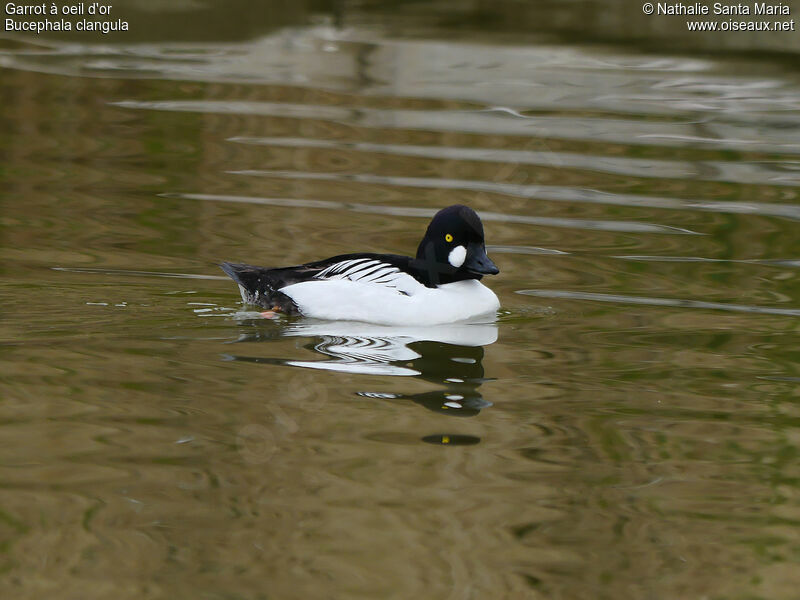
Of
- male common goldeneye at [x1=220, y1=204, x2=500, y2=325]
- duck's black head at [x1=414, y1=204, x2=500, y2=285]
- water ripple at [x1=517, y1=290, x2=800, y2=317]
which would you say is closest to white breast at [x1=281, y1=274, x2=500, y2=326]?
male common goldeneye at [x1=220, y1=204, x2=500, y2=325]

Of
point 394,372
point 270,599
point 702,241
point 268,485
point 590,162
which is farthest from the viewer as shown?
point 590,162

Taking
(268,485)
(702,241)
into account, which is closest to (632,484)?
(268,485)

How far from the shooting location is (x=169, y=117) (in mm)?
14742

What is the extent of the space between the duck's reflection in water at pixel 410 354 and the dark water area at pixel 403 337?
27mm

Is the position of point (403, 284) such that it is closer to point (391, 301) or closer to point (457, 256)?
point (391, 301)

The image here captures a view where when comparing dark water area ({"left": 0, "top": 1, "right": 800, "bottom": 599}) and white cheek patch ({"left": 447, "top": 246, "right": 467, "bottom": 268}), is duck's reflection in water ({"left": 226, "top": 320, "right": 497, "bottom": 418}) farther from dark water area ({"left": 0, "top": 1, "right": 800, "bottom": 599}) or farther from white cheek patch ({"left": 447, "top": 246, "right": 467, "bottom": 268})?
white cheek patch ({"left": 447, "top": 246, "right": 467, "bottom": 268})

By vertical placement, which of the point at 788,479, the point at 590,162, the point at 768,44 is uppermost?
the point at 768,44

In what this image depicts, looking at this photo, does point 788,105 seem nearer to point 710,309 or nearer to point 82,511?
point 710,309

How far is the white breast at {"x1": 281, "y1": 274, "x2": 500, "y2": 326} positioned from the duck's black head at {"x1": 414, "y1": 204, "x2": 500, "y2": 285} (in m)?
0.11

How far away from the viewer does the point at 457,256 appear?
8008 mm

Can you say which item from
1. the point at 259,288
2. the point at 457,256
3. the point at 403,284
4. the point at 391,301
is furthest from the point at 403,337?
Answer: the point at 259,288

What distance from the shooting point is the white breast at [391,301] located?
781cm

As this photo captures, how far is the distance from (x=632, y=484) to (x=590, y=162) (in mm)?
8172

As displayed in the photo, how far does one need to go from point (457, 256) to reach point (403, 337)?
73 centimetres
